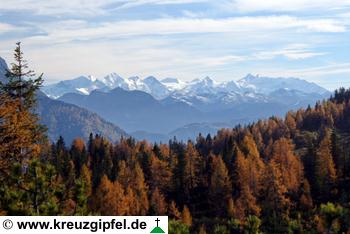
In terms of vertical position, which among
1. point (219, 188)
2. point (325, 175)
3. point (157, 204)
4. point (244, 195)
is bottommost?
point (157, 204)

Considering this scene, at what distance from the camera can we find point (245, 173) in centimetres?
14288

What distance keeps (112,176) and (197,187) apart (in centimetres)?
2514

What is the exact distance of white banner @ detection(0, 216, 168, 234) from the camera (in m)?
24.8

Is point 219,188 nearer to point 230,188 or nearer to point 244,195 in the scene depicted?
point 230,188

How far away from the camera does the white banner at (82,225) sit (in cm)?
2481

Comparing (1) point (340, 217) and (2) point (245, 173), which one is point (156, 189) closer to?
(2) point (245, 173)

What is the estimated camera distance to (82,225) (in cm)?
2503

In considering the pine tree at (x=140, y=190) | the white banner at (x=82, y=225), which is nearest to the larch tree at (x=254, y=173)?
the pine tree at (x=140, y=190)

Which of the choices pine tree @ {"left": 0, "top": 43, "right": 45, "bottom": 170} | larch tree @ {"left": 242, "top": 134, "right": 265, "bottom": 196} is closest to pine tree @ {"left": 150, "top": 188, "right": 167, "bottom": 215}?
larch tree @ {"left": 242, "top": 134, "right": 265, "bottom": 196}

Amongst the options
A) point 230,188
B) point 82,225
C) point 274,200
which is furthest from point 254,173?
point 82,225

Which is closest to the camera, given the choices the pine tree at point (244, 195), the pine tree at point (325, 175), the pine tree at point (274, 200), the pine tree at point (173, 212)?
the pine tree at point (274, 200)

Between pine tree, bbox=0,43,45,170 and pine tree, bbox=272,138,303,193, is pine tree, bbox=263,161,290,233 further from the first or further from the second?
pine tree, bbox=0,43,45,170

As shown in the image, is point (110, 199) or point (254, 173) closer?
point (110, 199)

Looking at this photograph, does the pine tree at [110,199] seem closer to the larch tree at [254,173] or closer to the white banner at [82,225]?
the larch tree at [254,173]
